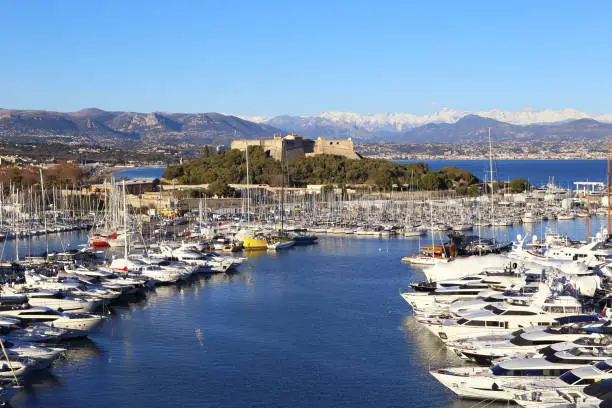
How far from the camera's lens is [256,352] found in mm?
17078

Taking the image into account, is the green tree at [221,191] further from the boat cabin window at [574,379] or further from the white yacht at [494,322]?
the boat cabin window at [574,379]

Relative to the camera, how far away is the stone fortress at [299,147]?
6981 cm

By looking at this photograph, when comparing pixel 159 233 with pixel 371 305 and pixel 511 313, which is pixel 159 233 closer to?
pixel 371 305

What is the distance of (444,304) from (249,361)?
15.2ft

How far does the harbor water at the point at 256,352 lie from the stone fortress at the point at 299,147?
4403cm

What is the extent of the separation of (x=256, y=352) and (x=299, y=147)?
56007 millimetres

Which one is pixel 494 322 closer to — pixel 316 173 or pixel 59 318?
pixel 59 318

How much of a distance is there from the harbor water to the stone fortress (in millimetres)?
44033

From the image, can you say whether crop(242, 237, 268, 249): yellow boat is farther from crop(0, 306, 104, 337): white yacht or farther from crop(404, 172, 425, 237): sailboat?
crop(0, 306, 104, 337): white yacht

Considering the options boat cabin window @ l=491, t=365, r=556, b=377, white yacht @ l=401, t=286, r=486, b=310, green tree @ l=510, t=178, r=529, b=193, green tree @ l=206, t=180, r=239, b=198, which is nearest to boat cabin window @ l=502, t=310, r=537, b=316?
white yacht @ l=401, t=286, r=486, b=310

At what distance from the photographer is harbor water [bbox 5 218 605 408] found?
14.2 m

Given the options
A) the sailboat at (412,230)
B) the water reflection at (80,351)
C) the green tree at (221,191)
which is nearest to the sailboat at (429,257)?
the sailboat at (412,230)

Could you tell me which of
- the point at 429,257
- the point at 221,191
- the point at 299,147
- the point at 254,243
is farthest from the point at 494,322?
the point at 299,147

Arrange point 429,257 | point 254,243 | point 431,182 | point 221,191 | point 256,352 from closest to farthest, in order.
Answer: point 256,352 < point 429,257 < point 254,243 < point 221,191 < point 431,182
